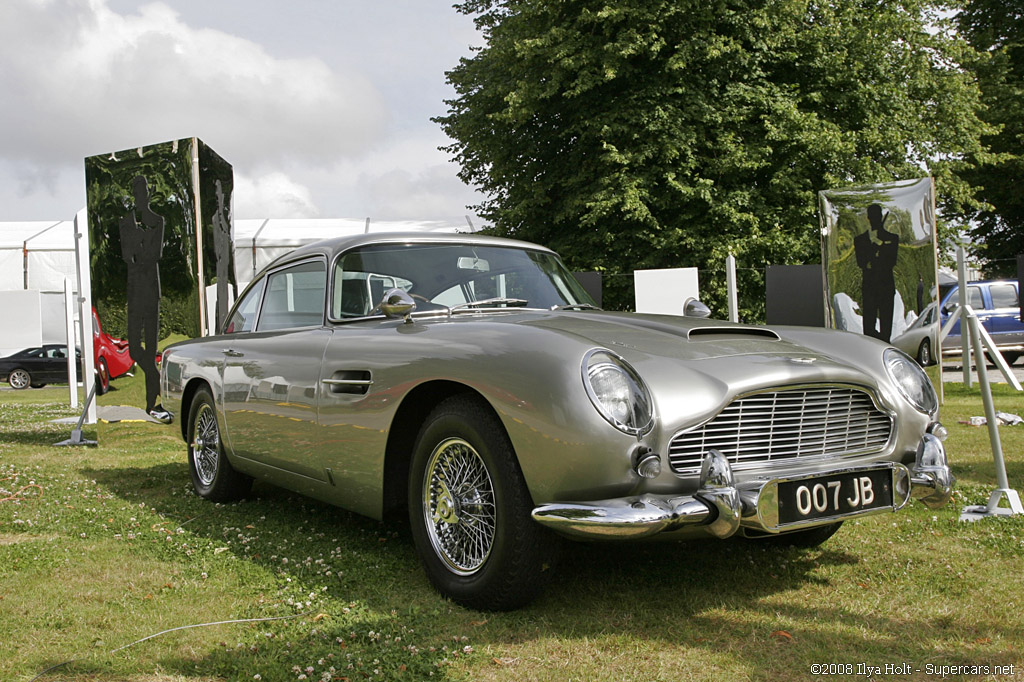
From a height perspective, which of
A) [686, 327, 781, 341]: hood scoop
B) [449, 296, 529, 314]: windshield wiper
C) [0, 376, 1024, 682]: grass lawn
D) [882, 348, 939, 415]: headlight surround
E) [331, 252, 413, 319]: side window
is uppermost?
[331, 252, 413, 319]: side window

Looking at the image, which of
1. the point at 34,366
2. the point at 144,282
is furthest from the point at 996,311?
the point at 34,366

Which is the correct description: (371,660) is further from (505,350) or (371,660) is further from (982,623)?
(982,623)

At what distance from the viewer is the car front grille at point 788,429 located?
9.52 ft

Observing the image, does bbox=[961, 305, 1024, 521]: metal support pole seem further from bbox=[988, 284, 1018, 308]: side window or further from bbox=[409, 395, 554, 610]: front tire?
bbox=[988, 284, 1018, 308]: side window

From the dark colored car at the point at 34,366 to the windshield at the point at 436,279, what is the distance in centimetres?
2454

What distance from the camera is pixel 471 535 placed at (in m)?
3.24

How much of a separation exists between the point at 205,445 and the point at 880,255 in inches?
207

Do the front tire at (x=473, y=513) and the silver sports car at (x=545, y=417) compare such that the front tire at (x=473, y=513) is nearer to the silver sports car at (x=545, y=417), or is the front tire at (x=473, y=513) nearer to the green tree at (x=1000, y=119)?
the silver sports car at (x=545, y=417)

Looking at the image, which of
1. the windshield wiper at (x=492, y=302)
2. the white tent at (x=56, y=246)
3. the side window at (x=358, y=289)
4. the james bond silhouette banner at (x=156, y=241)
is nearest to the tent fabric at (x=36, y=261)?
the white tent at (x=56, y=246)

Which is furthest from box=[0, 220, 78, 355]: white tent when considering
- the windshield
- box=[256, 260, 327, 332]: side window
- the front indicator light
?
the front indicator light

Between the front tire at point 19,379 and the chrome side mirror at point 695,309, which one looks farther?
the front tire at point 19,379

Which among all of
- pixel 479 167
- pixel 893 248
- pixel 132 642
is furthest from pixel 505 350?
pixel 479 167

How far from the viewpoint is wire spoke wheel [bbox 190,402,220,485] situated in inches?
218

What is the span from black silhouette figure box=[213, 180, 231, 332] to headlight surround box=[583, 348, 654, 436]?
624 centimetres
